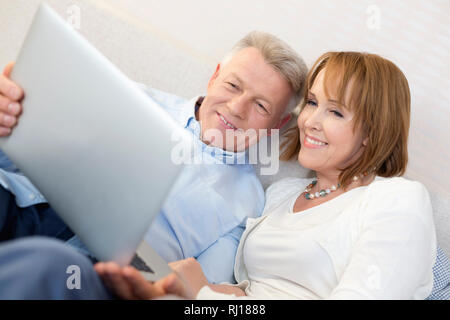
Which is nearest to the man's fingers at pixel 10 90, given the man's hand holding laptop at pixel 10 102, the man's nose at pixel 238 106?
the man's hand holding laptop at pixel 10 102

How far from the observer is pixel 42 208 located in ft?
4.00

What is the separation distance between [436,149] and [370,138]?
546 mm

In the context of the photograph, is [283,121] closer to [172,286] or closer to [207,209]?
[207,209]

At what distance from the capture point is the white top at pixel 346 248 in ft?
3.14

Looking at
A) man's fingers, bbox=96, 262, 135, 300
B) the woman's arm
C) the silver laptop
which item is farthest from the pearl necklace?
man's fingers, bbox=96, 262, 135, 300

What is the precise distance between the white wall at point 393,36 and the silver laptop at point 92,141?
1.08 metres

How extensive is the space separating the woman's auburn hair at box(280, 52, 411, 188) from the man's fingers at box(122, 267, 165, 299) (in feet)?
2.47

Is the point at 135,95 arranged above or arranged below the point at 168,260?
above

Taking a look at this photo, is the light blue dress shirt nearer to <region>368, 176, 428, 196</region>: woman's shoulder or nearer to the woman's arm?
the woman's arm

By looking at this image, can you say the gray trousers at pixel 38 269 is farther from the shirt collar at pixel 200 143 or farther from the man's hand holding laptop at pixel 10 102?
the shirt collar at pixel 200 143

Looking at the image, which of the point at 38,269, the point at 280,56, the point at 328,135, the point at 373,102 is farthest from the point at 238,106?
the point at 38,269

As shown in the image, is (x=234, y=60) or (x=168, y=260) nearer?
(x=168, y=260)

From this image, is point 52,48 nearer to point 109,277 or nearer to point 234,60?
point 109,277
